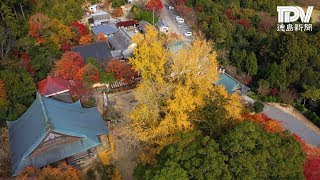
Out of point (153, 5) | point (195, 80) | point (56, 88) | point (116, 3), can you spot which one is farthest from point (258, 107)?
point (116, 3)

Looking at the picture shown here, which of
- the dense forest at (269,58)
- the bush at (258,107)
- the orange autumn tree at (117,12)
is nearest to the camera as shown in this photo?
the bush at (258,107)

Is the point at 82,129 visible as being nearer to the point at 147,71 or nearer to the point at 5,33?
the point at 147,71

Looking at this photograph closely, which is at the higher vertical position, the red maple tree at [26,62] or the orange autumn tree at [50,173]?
the red maple tree at [26,62]

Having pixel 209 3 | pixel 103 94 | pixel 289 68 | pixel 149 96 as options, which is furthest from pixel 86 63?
pixel 209 3

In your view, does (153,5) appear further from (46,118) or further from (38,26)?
(46,118)

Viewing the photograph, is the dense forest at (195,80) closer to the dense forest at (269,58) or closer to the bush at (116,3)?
the dense forest at (269,58)

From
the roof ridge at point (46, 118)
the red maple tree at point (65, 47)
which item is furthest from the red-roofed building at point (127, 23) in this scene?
the roof ridge at point (46, 118)

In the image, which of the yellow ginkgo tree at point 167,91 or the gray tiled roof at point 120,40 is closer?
the yellow ginkgo tree at point 167,91
